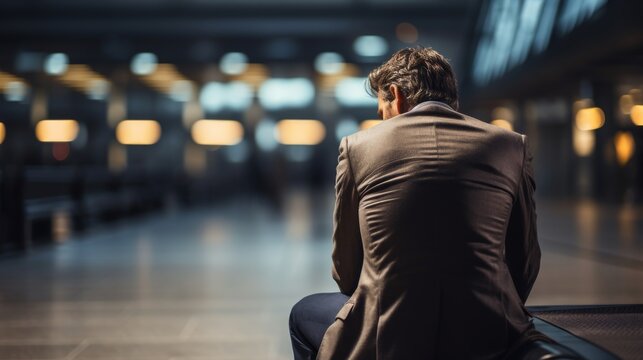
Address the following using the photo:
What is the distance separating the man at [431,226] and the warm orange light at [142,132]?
23.8 metres

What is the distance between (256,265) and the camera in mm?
7836

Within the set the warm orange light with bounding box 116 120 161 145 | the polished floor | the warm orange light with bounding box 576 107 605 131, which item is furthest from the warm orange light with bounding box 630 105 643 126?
the warm orange light with bounding box 116 120 161 145

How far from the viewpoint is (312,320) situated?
2.34 metres

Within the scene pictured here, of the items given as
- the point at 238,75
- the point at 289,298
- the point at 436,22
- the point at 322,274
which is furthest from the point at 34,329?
the point at 436,22

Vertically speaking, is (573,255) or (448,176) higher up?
(448,176)

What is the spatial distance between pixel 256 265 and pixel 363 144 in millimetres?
5985

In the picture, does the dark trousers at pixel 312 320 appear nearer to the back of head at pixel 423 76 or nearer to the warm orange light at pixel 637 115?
the back of head at pixel 423 76

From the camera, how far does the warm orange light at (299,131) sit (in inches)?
1195

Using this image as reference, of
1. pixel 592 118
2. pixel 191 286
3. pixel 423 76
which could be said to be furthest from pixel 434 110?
pixel 592 118

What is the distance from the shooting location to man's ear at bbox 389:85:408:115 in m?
2.09

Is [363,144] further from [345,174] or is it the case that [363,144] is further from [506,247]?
[506,247]

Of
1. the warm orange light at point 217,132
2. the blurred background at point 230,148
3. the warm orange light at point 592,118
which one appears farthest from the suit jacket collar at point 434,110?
the warm orange light at point 217,132

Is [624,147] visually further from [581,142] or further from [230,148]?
[230,148]

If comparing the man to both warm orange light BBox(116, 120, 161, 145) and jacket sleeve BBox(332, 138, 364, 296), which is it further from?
warm orange light BBox(116, 120, 161, 145)
